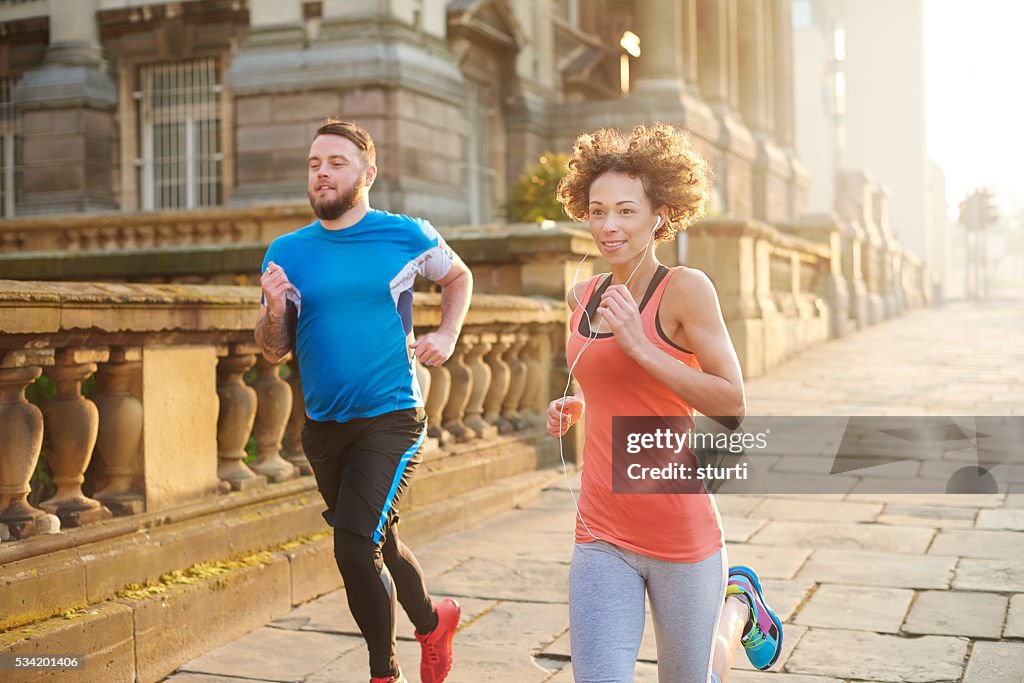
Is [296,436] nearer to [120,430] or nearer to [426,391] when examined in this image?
[426,391]

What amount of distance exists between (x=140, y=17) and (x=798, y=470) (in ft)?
48.9

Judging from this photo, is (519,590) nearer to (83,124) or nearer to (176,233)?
(176,233)

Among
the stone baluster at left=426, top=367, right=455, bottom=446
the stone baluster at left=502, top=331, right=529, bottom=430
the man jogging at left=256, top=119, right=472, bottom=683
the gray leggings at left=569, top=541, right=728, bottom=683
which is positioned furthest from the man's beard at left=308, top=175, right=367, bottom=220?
the stone baluster at left=502, top=331, right=529, bottom=430

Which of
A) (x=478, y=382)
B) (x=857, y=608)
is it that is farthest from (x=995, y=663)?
(x=478, y=382)

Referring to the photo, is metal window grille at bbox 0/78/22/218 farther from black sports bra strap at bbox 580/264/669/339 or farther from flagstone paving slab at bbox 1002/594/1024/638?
black sports bra strap at bbox 580/264/669/339

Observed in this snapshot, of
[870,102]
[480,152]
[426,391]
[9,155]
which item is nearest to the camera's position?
[426,391]

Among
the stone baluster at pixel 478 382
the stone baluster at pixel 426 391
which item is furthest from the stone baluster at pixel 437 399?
the stone baluster at pixel 478 382

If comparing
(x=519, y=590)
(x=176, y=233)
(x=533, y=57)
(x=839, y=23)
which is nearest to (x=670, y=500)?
(x=519, y=590)

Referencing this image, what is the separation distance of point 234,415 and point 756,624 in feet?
8.71

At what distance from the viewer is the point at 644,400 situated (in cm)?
287

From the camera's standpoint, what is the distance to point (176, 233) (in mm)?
14406

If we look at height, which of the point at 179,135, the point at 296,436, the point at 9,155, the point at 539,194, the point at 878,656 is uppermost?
the point at 179,135

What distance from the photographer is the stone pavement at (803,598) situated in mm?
4430

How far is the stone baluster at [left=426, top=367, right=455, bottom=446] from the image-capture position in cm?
699
